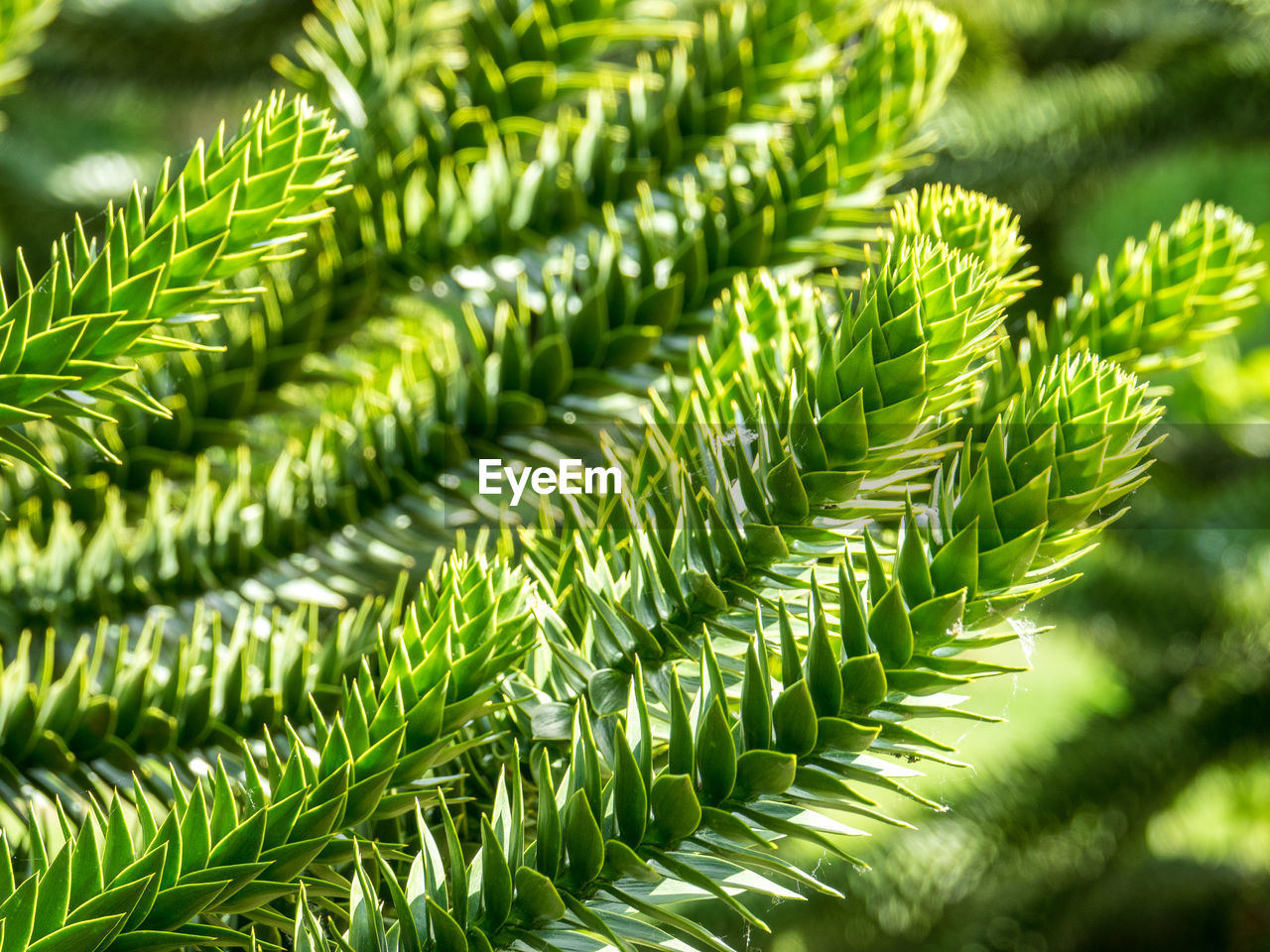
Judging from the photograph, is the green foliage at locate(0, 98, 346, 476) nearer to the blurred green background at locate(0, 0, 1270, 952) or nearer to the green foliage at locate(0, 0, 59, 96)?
the green foliage at locate(0, 0, 59, 96)

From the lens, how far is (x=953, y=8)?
1.62m

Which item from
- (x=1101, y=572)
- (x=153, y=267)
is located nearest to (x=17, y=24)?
(x=153, y=267)

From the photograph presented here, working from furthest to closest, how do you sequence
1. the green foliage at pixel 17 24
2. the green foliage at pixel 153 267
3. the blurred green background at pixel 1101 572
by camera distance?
the blurred green background at pixel 1101 572, the green foliage at pixel 17 24, the green foliage at pixel 153 267

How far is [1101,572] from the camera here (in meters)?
1.53

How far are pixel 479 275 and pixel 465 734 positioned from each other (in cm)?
40

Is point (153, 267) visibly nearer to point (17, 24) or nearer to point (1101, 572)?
point (17, 24)

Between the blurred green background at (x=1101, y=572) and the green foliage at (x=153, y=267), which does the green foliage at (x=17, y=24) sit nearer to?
the green foliage at (x=153, y=267)

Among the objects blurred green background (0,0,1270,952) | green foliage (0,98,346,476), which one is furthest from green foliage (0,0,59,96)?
blurred green background (0,0,1270,952)

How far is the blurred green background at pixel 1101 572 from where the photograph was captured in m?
1.29

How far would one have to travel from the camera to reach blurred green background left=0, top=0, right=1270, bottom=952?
1.29 meters

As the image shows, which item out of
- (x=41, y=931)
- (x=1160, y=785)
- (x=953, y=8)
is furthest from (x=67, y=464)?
(x=953, y=8)

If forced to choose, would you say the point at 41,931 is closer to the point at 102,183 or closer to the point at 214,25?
the point at 214,25

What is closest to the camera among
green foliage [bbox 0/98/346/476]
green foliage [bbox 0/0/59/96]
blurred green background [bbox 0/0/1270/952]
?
green foliage [bbox 0/98/346/476]

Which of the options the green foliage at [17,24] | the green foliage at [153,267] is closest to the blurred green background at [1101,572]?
the green foliage at [17,24]
